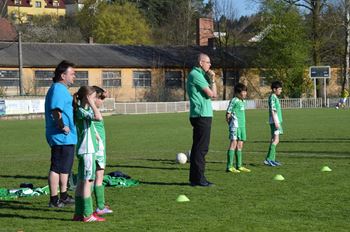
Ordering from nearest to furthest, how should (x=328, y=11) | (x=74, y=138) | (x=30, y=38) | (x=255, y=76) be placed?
(x=74, y=138) < (x=328, y=11) < (x=255, y=76) < (x=30, y=38)

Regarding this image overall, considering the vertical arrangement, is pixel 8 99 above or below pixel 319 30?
below

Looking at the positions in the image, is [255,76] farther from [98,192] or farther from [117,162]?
[98,192]

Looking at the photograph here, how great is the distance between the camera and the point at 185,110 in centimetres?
5919

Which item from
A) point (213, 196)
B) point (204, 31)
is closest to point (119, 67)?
point (204, 31)

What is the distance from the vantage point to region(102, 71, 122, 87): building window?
69.1 metres

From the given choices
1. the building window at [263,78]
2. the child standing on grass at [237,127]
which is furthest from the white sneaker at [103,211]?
the building window at [263,78]

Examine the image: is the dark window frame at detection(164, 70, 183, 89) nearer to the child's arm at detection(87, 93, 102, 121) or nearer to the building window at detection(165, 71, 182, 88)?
the building window at detection(165, 71, 182, 88)

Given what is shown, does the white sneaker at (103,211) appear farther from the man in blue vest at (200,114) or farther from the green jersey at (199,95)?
the green jersey at (199,95)

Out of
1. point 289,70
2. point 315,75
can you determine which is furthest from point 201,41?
point 315,75

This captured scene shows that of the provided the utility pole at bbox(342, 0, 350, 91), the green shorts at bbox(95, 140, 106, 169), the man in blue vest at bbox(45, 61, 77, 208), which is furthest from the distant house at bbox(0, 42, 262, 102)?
the green shorts at bbox(95, 140, 106, 169)

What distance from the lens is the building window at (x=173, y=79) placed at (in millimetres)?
73325

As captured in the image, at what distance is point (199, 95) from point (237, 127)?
258cm

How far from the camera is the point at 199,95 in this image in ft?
39.8

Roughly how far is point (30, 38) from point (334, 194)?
261 feet
